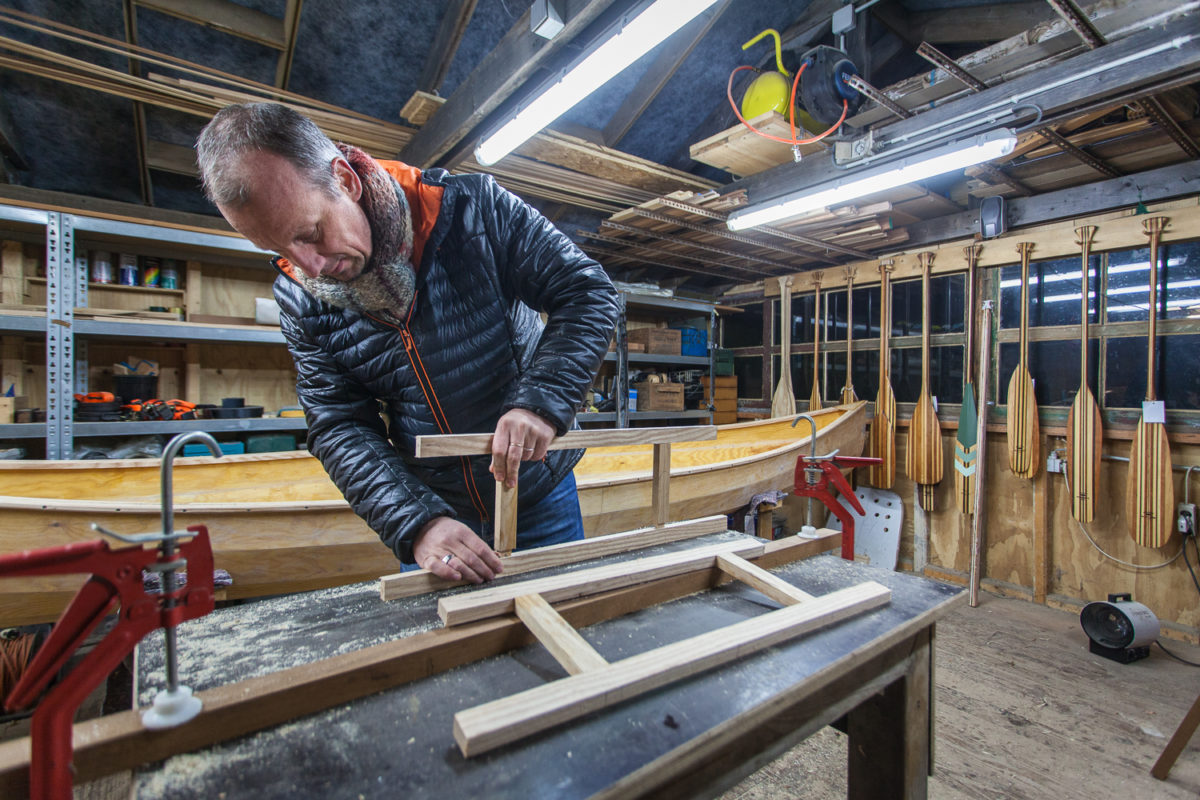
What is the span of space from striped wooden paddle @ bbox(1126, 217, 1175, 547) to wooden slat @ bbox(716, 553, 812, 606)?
3.62m

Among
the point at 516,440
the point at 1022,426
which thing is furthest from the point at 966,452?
the point at 516,440

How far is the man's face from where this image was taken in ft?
3.01

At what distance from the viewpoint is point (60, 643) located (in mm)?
576

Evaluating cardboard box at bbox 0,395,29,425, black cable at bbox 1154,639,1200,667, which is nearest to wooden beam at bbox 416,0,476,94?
cardboard box at bbox 0,395,29,425

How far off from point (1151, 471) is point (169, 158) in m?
6.57

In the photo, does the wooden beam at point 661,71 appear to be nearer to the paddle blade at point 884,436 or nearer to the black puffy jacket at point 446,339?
the black puffy jacket at point 446,339

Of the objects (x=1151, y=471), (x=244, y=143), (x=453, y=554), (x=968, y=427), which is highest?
(x=244, y=143)

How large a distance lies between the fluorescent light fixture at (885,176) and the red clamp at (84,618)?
3348 mm

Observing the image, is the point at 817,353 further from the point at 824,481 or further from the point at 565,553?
the point at 565,553

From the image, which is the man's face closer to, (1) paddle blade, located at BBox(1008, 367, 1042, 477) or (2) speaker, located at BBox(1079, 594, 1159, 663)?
(2) speaker, located at BBox(1079, 594, 1159, 663)

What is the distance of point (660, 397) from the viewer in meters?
5.15

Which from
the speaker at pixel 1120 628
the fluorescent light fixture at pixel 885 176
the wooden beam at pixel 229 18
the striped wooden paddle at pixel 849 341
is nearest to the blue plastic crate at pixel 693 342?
the striped wooden paddle at pixel 849 341

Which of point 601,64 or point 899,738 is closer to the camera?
point 899,738

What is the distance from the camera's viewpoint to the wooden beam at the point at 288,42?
292 centimetres
